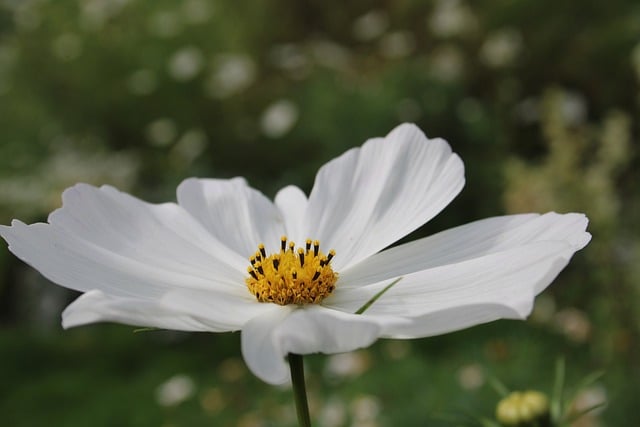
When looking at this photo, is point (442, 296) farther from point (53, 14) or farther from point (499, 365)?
point (53, 14)

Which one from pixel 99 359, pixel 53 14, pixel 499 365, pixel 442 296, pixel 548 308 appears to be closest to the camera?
pixel 442 296

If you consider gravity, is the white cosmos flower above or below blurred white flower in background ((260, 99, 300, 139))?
below

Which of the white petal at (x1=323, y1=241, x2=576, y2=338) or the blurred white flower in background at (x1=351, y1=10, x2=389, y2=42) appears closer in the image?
the white petal at (x1=323, y1=241, x2=576, y2=338)

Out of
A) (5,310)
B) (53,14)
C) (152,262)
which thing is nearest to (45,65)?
(53,14)

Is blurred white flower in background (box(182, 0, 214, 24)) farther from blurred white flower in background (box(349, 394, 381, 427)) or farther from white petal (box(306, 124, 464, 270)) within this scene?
white petal (box(306, 124, 464, 270))

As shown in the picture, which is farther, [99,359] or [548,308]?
[99,359]

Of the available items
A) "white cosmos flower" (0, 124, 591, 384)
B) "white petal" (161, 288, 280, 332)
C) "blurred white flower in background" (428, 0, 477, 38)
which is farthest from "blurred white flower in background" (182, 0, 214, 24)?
"white petal" (161, 288, 280, 332)
